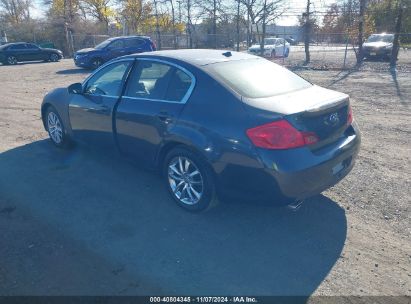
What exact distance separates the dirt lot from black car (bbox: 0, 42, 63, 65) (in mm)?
20914

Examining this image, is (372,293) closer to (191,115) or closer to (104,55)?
(191,115)

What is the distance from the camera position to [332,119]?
331 centimetres

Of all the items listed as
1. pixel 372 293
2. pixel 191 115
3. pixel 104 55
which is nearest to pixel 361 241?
pixel 372 293

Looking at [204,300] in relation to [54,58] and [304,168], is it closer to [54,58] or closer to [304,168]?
[304,168]

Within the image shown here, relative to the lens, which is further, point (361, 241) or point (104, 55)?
point (104, 55)

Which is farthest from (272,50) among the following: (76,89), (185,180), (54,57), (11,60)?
(185,180)

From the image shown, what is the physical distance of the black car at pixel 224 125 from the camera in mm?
2992

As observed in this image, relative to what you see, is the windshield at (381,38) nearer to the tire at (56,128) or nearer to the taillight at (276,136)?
the tire at (56,128)

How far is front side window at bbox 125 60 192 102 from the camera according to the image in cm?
363

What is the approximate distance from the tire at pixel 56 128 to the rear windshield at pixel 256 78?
9.93 ft

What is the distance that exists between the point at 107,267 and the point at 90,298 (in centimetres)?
36

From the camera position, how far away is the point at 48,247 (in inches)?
125

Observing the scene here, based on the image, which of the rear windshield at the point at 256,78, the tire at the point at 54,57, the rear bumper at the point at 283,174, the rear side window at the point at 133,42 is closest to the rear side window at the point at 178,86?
the rear windshield at the point at 256,78

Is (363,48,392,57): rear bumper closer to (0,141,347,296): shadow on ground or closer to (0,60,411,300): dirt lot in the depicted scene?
(0,60,411,300): dirt lot
